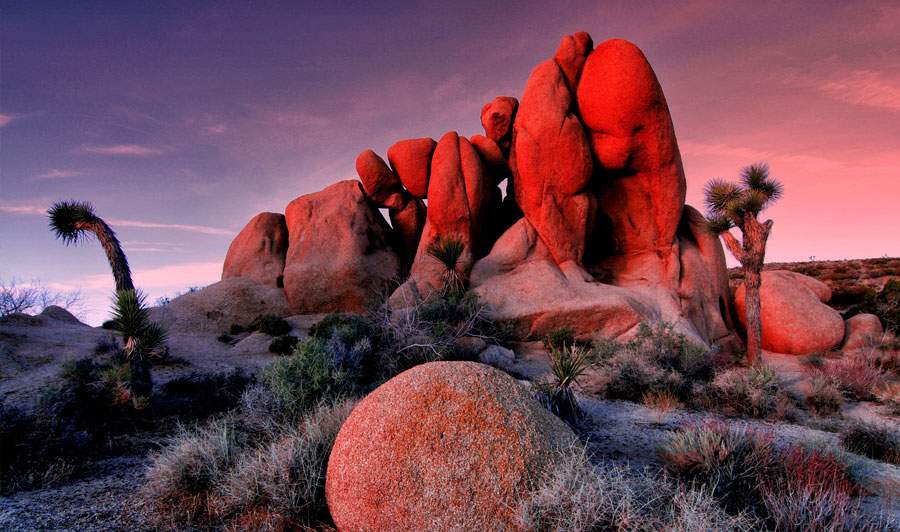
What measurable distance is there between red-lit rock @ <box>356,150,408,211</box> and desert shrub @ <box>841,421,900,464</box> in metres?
16.2

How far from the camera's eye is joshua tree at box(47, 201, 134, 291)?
34.7 feet

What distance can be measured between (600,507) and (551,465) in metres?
0.40

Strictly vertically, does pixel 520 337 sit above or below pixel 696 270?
below

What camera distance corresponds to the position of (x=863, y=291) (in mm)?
20344

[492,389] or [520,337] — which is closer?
[492,389]

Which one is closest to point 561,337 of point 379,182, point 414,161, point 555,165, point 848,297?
point 555,165

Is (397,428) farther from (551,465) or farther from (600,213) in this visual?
(600,213)

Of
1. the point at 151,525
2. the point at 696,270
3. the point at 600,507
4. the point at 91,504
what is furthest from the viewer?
the point at 696,270

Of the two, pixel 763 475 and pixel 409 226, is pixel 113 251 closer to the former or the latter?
pixel 409 226

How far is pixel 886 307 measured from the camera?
15.4 m

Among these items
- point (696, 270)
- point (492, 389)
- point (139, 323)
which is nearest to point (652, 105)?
point (696, 270)

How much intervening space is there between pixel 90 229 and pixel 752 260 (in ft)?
55.3

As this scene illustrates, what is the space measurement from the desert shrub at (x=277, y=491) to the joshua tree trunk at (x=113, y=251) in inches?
356

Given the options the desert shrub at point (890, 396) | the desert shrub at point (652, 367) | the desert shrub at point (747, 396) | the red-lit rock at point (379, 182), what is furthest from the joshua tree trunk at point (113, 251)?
the desert shrub at point (890, 396)
